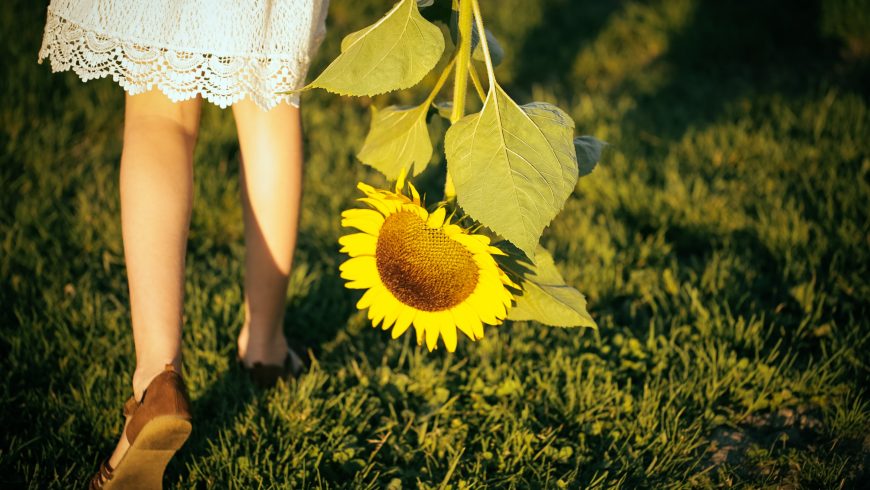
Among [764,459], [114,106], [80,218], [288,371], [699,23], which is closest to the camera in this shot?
[764,459]

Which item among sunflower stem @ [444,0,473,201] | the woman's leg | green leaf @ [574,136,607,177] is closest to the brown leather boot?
the woman's leg

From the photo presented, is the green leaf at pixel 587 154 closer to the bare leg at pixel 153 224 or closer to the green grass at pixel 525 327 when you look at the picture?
the green grass at pixel 525 327

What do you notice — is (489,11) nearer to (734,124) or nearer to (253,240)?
(734,124)

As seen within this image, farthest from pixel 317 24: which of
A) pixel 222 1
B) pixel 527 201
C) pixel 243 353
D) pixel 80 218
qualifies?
pixel 80 218

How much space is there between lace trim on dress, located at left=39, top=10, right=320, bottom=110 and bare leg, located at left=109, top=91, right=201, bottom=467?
95mm

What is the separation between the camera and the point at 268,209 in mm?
1610

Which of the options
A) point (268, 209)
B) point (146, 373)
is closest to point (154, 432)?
point (146, 373)

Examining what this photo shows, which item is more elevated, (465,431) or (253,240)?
(253,240)

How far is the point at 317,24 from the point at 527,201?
0.65 metres

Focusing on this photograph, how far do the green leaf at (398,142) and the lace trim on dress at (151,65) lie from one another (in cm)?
25

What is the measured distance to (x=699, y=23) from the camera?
3.97m

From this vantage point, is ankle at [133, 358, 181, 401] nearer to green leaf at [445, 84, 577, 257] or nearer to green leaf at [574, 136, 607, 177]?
green leaf at [445, 84, 577, 257]

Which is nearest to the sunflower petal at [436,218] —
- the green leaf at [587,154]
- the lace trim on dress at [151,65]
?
the green leaf at [587,154]

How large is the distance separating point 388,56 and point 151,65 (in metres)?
0.48
